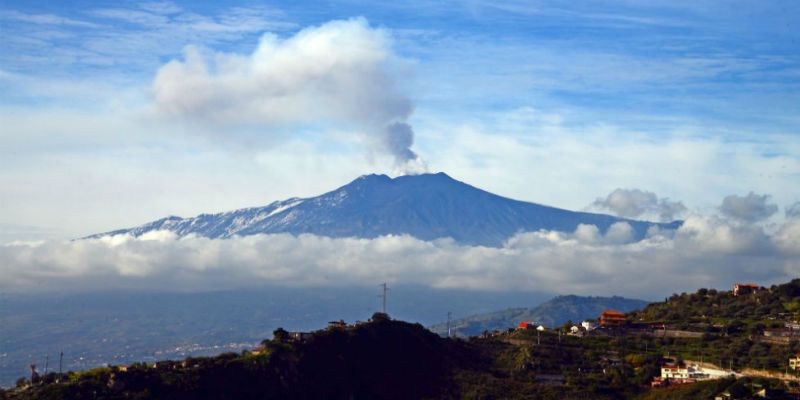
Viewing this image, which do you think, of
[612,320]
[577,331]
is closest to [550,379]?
[577,331]

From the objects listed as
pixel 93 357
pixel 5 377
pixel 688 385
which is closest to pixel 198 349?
pixel 93 357

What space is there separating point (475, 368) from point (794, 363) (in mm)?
22936

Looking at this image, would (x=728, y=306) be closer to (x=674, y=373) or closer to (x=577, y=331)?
(x=577, y=331)

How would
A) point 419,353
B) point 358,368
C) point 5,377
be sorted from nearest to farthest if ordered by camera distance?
point 358,368, point 419,353, point 5,377

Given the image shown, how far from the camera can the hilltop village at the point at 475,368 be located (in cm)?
6656

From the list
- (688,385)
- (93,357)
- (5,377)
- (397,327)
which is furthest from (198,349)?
(688,385)

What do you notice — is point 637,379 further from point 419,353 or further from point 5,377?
point 5,377

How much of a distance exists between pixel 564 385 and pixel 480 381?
18.6 feet

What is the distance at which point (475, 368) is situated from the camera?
8175cm

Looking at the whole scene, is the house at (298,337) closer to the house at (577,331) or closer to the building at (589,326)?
the house at (577,331)

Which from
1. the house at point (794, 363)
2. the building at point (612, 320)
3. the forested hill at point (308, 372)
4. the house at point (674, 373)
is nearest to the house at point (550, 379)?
the forested hill at point (308, 372)

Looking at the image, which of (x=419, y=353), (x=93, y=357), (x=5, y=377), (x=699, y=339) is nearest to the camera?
(x=419, y=353)

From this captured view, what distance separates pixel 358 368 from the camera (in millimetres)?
76562

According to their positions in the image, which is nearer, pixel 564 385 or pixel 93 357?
pixel 564 385
